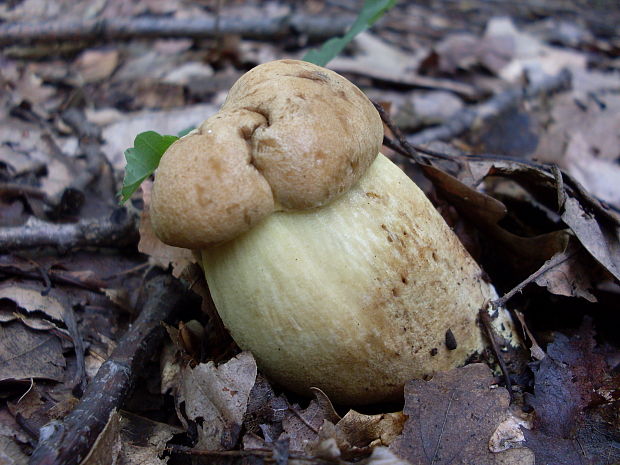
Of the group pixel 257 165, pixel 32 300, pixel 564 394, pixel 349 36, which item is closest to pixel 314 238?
pixel 257 165

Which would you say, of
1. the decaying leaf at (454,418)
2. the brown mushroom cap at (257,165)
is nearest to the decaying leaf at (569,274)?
the decaying leaf at (454,418)

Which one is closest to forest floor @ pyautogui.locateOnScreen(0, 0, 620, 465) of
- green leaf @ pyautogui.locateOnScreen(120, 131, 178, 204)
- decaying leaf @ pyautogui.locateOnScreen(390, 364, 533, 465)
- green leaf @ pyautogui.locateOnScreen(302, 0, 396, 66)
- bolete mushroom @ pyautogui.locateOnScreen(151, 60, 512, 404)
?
decaying leaf @ pyautogui.locateOnScreen(390, 364, 533, 465)

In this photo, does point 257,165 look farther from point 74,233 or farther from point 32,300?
point 74,233

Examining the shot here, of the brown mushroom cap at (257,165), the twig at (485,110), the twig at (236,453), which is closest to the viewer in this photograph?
the twig at (236,453)

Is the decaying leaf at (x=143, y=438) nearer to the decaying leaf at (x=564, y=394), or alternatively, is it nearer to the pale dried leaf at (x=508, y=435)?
the pale dried leaf at (x=508, y=435)

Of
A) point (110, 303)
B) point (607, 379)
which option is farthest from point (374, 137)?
point (110, 303)

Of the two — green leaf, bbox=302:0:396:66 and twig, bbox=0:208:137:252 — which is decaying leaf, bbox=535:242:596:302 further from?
twig, bbox=0:208:137:252
